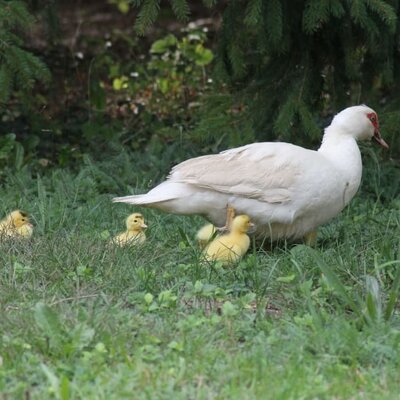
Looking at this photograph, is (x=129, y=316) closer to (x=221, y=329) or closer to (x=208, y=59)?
(x=221, y=329)

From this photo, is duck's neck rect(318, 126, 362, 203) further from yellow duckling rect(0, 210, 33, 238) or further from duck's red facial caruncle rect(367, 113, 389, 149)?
yellow duckling rect(0, 210, 33, 238)

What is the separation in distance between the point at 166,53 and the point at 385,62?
370 centimetres

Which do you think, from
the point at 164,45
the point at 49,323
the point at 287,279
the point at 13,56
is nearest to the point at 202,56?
the point at 164,45

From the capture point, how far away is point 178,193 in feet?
20.9

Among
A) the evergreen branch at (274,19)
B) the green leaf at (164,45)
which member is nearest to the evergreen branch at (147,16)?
the evergreen branch at (274,19)

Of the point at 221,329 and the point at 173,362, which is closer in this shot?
the point at 173,362

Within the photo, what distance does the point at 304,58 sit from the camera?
8.31 metres

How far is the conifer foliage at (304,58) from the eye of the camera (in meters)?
7.71

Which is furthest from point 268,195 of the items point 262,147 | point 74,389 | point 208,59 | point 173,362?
point 208,59

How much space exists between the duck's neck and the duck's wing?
0.27m

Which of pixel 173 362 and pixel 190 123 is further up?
pixel 173 362

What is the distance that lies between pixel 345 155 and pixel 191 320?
7.03 feet

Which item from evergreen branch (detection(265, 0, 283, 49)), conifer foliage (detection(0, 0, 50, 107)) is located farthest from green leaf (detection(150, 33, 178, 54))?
evergreen branch (detection(265, 0, 283, 49))

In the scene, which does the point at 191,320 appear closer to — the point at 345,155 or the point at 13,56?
the point at 345,155
